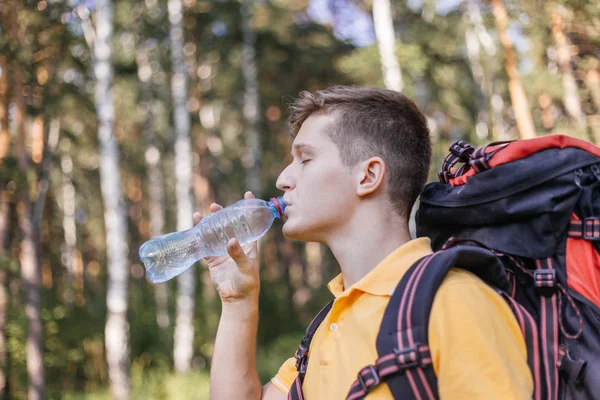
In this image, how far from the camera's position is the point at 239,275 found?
7.42 ft

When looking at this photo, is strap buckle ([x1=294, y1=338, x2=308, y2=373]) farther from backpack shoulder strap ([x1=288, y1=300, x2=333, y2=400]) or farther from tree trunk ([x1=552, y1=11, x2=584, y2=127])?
tree trunk ([x1=552, y1=11, x2=584, y2=127])

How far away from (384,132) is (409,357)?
33.3 inches

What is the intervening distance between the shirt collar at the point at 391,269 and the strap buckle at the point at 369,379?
24 cm

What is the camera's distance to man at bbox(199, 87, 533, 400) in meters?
1.47

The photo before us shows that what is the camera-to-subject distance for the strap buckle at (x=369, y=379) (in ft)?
5.02

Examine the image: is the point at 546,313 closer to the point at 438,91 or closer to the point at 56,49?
the point at 56,49

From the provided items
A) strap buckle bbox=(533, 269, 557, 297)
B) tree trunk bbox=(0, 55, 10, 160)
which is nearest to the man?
strap buckle bbox=(533, 269, 557, 297)

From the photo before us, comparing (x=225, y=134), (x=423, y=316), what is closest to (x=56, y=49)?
(x=423, y=316)

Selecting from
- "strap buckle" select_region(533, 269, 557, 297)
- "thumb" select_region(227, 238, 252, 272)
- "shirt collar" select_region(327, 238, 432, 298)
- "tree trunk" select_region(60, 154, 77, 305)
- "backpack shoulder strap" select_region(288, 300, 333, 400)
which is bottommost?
"backpack shoulder strap" select_region(288, 300, 333, 400)

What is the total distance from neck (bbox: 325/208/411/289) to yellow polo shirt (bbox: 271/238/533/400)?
0.13 metres

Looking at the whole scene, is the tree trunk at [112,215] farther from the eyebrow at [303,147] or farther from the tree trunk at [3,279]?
the eyebrow at [303,147]

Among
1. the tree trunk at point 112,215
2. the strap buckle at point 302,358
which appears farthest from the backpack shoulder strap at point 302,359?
the tree trunk at point 112,215

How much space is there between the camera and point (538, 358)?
159cm

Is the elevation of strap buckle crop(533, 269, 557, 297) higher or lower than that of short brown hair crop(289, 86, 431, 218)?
lower
